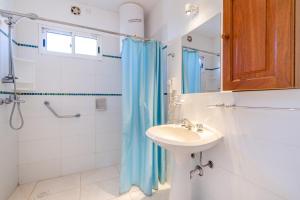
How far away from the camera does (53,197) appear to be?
69.7 inches

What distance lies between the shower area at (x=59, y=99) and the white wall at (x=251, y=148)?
3.77ft

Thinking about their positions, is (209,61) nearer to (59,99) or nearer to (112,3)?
(112,3)

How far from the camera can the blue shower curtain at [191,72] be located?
63.5 inches

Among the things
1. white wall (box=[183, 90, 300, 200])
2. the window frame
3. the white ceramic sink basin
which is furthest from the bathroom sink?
the window frame

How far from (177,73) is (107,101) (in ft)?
4.13

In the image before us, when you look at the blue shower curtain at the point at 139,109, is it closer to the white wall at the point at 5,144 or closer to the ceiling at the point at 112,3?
the ceiling at the point at 112,3

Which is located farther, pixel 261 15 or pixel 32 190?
pixel 32 190

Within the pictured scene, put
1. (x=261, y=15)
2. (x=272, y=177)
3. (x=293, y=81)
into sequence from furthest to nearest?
(x=272, y=177)
(x=261, y=15)
(x=293, y=81)

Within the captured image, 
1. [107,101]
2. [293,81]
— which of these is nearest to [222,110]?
[293,81]

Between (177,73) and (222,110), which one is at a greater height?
(177,73)

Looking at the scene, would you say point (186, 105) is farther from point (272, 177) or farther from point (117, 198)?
point (117, 198)

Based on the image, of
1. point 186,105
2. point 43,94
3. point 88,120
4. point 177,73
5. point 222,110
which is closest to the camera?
point 222,110

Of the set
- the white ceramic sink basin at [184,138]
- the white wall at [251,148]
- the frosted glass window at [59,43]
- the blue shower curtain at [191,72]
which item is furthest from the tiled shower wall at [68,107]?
the white wall at [251,148]

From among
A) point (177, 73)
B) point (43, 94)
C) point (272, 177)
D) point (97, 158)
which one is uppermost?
point (177, 73)
